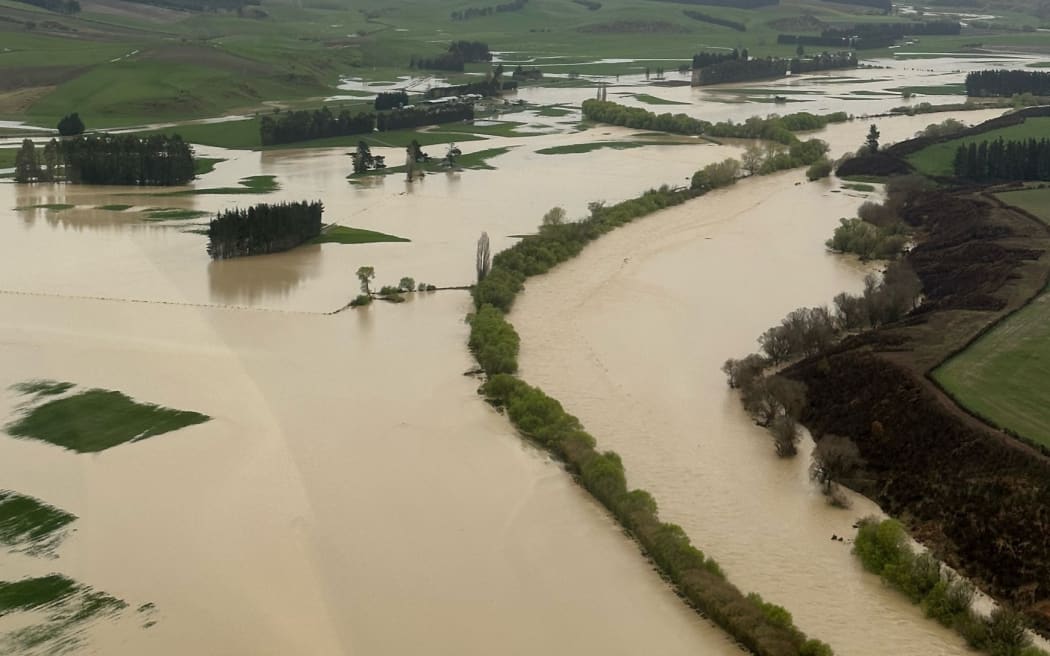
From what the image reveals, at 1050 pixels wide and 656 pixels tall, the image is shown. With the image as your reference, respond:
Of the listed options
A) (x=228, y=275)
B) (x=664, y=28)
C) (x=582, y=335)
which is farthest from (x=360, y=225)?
(x=664, y=28)

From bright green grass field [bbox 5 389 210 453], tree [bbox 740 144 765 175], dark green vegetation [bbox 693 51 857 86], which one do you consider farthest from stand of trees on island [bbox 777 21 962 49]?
bright green grass field [bbox 5 389 210 453]

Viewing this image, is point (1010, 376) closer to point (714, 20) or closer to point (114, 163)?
point (114, 163)

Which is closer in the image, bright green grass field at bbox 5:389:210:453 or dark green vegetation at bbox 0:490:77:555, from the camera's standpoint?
dark green vegetation at bbox 0:490:77:555

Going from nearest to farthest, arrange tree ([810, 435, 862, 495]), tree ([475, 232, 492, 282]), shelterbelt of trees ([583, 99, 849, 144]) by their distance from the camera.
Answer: tree ([810, 435, 862, 495])
tree ([475, 232, 492, 282])
shelterbelt of trees ([583, 99, 849, 144])

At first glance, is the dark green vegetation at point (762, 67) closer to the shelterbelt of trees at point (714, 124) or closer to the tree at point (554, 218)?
the shelterbelt of trees at point (714, 124)

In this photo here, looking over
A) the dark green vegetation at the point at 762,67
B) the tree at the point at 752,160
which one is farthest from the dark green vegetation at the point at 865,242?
the dark green vegetation at the point at 762,67

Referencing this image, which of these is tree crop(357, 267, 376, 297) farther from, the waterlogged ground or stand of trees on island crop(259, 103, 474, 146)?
stand of trees on island crop(259, 103, 474, 146)

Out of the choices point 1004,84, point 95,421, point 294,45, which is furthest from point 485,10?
point 95,421
